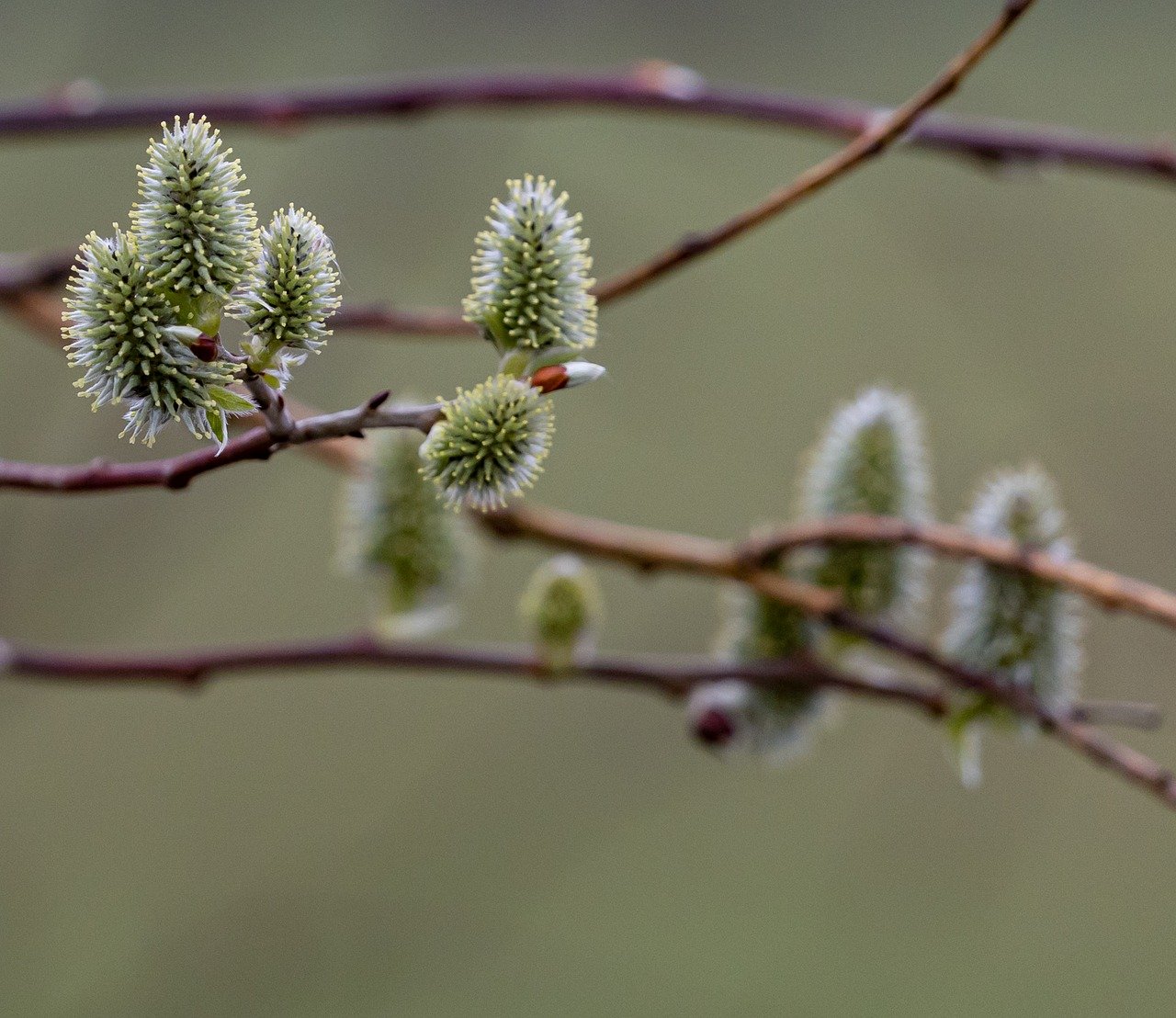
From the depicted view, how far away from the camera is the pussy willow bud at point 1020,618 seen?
104 cm

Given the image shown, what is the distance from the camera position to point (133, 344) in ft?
1.89

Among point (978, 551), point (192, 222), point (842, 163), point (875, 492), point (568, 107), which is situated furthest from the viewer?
point (568, 107)

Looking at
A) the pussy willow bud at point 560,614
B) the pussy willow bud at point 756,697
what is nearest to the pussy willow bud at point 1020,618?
the pussy willow bud at point 756,697

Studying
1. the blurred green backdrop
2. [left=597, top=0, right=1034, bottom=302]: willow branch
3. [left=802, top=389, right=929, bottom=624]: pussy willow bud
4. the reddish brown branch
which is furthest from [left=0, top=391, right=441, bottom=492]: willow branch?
the blurred green backdrop

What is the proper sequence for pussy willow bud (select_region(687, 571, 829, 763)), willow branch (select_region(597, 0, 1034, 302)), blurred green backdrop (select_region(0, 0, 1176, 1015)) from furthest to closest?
blurred green backdrop (select_region(0, 0, 1176, 1015)) < pussy willow bud (select_region(687, 571, 829, 763)) < willow branch (select_region(597, 0, 1034, 302))

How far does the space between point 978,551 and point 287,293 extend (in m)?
0.63

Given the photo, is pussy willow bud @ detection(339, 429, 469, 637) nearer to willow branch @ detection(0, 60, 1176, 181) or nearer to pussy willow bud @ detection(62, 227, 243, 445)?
willow branch @ detection(0, 60, 1176, 181)

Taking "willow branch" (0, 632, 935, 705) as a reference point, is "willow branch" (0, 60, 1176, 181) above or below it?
above

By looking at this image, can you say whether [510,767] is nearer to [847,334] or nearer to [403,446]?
[847,334]

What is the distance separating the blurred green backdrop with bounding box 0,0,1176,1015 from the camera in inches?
82.5

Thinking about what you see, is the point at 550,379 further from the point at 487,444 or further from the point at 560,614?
the point at 560,614

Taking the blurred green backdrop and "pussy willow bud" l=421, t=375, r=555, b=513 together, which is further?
the blurred green backdrop

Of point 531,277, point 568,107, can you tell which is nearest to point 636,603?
point 568,107

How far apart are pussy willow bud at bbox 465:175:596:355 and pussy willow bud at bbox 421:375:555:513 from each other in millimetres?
33
